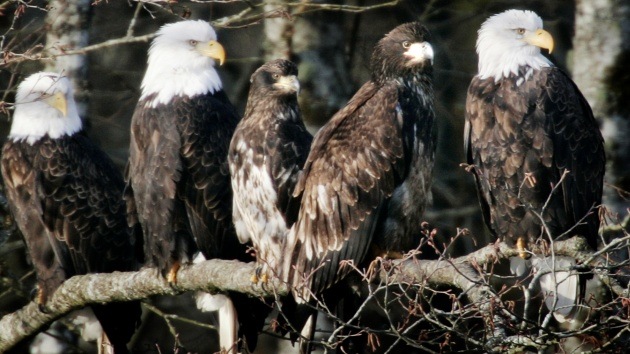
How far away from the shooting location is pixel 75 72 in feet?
27.6

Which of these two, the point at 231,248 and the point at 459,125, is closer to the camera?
the point at 231,248

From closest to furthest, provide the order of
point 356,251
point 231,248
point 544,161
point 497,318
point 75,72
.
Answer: point 497,318
point 356,251
point 544,161
point 231,248
point 75,72

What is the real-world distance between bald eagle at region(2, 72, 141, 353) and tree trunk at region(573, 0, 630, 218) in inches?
121

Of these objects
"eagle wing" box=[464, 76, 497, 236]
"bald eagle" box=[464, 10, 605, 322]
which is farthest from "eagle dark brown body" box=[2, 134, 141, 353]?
"bald eagle" box=[464, 10, 605, 322]

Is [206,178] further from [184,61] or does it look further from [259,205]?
[184,61]

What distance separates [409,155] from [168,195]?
4.68ft

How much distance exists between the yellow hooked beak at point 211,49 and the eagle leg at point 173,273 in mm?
1270

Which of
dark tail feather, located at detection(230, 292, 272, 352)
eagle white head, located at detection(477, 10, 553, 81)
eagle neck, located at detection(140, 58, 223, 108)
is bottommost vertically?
dark tail feather, located at detection(230, 292, 272, 352)

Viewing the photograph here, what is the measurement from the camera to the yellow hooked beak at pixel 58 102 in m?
7.59

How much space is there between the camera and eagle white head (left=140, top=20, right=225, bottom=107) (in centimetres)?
712

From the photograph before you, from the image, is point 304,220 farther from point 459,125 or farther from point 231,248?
point 459,125

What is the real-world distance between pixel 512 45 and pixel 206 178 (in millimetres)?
1815

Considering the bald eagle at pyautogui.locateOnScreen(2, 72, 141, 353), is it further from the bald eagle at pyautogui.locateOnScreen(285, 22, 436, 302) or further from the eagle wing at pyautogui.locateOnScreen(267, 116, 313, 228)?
the bald eagle at pyautogui.locateOnScreen(285, 22, 436, 302)

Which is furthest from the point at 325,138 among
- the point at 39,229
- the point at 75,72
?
the point at 75,72
